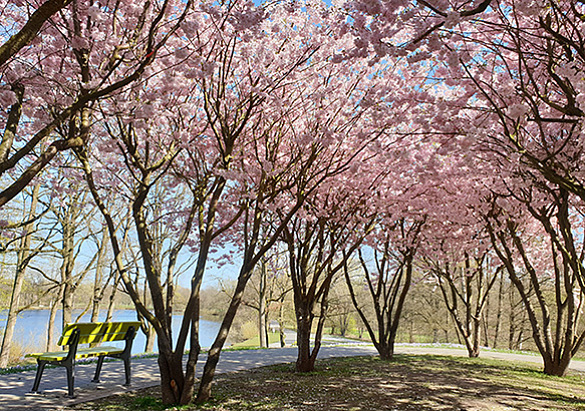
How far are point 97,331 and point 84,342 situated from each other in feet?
0.76

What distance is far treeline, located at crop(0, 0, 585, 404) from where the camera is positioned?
4199mm

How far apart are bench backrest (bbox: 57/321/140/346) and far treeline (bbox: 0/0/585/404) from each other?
1.19 feet

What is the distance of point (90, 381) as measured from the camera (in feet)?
18.9

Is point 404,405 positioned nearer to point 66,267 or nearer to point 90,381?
point 90,381

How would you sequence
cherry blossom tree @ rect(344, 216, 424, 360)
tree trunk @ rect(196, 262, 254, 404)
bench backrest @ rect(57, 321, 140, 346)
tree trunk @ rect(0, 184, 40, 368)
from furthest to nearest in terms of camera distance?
tree trunk @ rect(0, 184, 40, 368) → cherry blossom tree @ rect(344, 216, 424, 360) → bench backrest @ rect(57, 321, 140, 346) → tree trunk @ rect(196, 262, 254, 404)

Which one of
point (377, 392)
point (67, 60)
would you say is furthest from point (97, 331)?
point (377, 392)

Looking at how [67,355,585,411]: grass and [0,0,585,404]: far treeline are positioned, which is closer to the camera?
[0,0,585,404]: far treeline

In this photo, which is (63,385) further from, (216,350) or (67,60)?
(67,60)

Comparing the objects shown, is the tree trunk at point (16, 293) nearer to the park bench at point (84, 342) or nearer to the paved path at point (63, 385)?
the paved path at point (63, 385)

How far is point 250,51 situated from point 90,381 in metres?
5.22

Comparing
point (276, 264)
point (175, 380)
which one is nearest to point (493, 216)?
point (175, 380)

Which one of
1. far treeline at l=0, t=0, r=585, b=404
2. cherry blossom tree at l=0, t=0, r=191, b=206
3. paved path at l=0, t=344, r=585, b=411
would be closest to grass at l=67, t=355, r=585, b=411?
paved path at l=0, t=344, r=585, b=411

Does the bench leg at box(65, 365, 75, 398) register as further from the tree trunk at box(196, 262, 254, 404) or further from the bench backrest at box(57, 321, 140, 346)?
the tree trunk at box(196, 262, 254, 404)

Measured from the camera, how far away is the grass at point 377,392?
448cm
